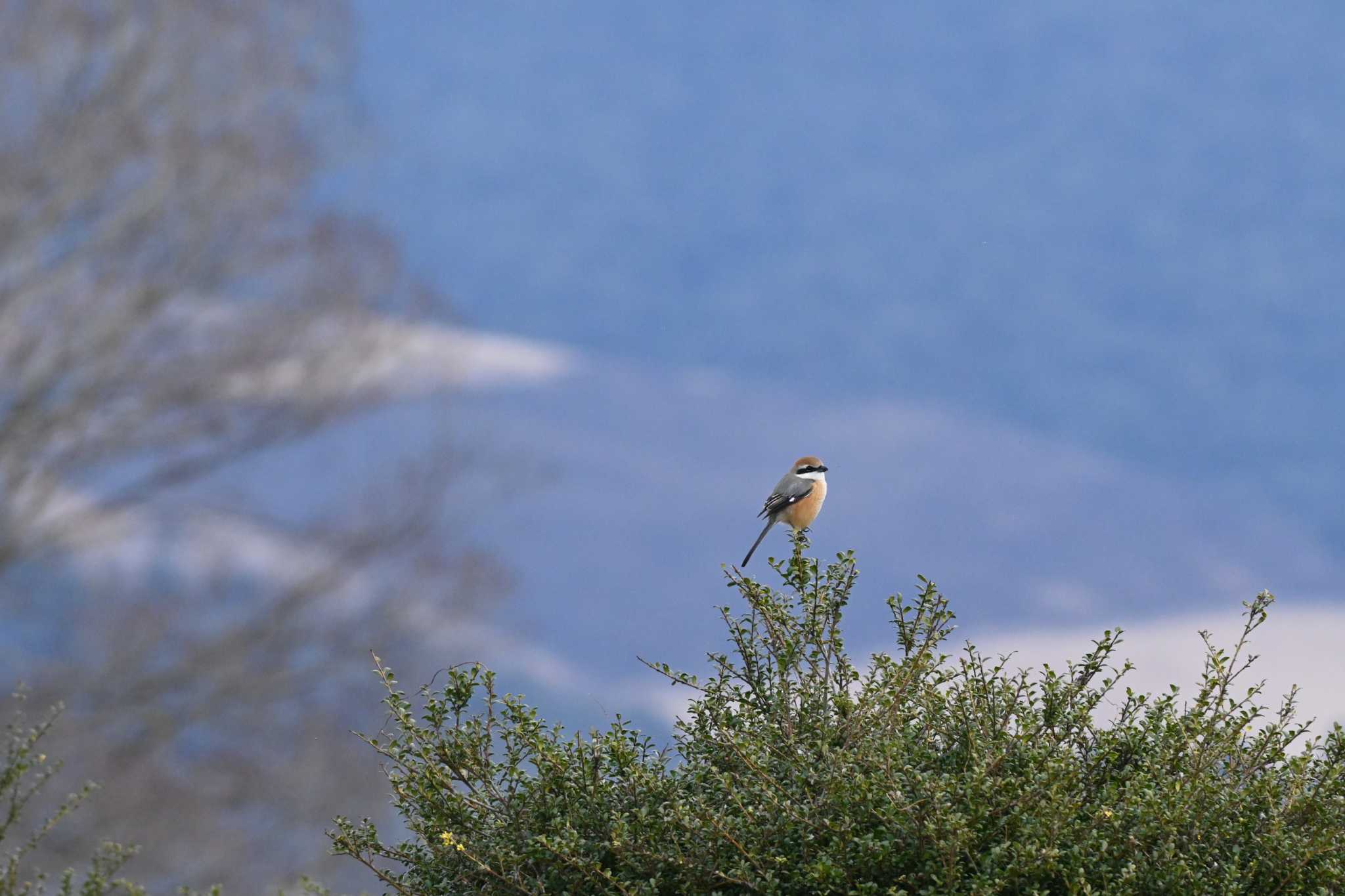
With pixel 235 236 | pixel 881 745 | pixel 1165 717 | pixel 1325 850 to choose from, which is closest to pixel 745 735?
pixel 881 745

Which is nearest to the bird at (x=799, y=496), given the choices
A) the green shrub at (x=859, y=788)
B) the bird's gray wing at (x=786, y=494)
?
the bird's gray wing at (x=786, y=494)

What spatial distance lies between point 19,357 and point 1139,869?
10.0 meters

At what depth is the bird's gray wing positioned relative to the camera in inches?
186

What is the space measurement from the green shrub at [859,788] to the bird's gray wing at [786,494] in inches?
52.3

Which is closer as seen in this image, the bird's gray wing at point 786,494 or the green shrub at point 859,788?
the green shrub at point 859,788

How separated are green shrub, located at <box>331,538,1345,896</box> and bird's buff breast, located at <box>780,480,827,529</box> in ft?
4.53

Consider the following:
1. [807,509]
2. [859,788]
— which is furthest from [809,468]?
[859,788]

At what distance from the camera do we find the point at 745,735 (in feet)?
10.5

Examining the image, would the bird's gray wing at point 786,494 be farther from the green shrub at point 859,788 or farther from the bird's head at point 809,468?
the green shrub at point 859,788

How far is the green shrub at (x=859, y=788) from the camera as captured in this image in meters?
2.88

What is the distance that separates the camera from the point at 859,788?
9.41ft

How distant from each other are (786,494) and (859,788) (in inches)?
77.9

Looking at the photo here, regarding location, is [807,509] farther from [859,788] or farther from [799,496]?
[859,788]

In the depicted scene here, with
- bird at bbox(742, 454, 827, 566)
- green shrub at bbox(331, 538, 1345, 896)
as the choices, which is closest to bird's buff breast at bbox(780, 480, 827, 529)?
bird at bbox(742, 454, 827, 566)
